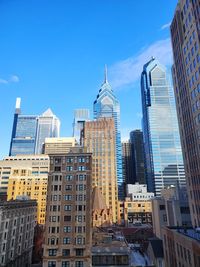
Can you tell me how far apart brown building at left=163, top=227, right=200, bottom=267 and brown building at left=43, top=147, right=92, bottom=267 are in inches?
900

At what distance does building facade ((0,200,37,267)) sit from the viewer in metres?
68.8

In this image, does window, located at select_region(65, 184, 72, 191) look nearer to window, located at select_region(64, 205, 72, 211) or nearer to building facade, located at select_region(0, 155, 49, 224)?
window, located at select_region(64, 205, 72, 211)

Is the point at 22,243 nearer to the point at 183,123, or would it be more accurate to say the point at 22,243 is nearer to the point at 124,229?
the point at 124,229

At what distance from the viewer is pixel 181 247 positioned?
51.0m

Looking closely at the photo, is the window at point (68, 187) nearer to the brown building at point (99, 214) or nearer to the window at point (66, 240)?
the window at point (66, 240)

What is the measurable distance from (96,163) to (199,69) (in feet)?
455

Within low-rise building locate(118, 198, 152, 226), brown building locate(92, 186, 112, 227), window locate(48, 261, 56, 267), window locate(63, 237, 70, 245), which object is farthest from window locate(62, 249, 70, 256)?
low-rise building locate(118, 198, 152, 226)

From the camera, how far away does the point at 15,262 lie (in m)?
74.7

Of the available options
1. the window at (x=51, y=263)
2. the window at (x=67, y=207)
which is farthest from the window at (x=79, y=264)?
the window at (x=67, y=207)

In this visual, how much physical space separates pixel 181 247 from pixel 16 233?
2210 inches

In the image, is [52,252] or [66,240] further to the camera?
[66,240]

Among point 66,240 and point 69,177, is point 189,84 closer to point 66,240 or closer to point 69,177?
point 69,177

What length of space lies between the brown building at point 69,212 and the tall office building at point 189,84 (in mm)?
36014

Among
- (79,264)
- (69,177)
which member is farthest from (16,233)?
(69,177)
